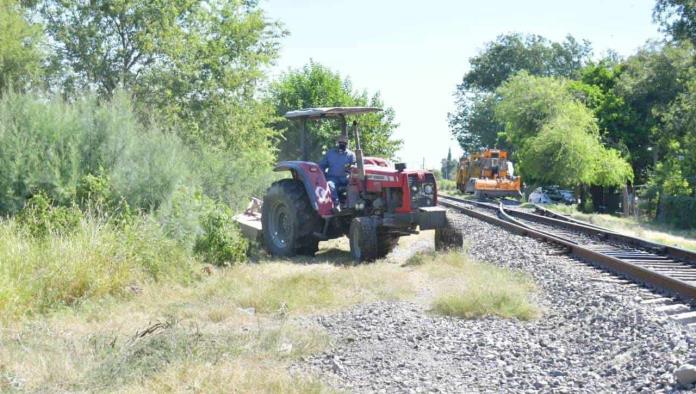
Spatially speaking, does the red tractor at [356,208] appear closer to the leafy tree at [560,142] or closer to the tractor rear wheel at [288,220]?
the tractor rear wheel at [288,220]

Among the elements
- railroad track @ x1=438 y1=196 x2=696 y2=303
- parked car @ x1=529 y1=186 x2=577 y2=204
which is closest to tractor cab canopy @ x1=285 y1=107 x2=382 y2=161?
railroad track @ x1=438 y1=196 x2=696 y2=303

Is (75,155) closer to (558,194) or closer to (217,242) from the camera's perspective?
(217,242)

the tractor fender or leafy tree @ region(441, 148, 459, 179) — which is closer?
the tractor fender

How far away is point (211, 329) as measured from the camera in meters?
7.31

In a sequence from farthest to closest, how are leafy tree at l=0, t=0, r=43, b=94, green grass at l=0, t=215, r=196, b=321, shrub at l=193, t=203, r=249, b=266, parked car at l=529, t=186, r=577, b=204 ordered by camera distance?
parked car at l=529, t=186, r=577, b=204 → leafy tree at l=0, t=0, r=43, b=94 → shrub at l=193, t=203, r=249, b=266 → green grass at l=0, t=215, r=196, b=321

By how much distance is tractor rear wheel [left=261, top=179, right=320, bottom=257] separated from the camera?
42.7ft

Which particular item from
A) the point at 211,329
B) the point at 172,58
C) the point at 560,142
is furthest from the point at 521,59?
the point at 211,329

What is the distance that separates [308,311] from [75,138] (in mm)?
4866

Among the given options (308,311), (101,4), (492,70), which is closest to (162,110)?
(101,4)

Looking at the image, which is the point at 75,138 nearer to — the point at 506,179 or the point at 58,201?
the point at 58,201

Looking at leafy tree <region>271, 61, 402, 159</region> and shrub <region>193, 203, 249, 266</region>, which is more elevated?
leafy tree <region>271, 61, 402, 159</region>

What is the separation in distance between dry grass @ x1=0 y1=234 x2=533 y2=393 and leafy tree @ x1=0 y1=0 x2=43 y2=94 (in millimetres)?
7082

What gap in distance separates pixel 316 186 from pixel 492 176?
1031 inches

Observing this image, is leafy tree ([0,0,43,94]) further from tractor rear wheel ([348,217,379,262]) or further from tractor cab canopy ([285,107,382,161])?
tractor rear wheel ([348,217,379,262])
